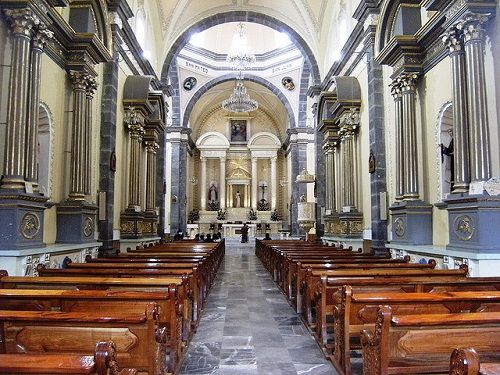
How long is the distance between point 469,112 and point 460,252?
75.9 inches

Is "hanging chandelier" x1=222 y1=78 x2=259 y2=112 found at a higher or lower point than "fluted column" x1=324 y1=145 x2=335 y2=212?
higher

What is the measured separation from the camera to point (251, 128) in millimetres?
31250

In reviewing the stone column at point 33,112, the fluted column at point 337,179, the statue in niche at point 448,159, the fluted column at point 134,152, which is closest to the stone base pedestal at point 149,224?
the fluted column at point 134,152

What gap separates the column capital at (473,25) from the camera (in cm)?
615

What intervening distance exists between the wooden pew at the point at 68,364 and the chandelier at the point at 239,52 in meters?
21.4

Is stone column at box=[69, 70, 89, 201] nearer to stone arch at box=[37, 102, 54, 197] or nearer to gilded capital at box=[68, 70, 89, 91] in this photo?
gilded capital at box=[68, 70, 89, 91]

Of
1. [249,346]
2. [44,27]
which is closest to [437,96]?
[249,346]

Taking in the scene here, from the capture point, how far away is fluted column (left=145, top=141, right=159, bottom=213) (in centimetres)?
1343

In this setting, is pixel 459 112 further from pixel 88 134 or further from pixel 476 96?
pixel 88 134

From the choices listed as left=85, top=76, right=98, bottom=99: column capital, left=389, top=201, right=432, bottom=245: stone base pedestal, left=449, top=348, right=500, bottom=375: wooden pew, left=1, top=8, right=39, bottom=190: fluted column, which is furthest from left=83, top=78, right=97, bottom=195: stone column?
left=449, top=348, right=500, bottom=375: wooden pew

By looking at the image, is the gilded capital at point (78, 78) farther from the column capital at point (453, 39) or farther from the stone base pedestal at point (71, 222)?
the column capital at point (453, 39)

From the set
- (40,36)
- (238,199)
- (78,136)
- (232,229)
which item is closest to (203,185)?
(238,199)

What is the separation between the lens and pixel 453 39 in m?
6.57

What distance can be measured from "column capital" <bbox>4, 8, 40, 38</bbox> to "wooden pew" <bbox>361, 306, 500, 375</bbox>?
5.86 metres
